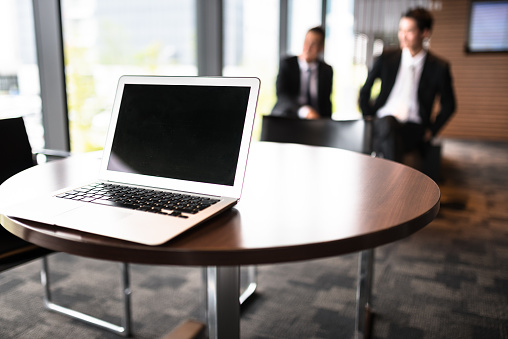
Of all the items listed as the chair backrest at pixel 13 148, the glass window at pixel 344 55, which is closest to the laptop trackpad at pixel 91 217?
the chair backrest at pixel 13 148

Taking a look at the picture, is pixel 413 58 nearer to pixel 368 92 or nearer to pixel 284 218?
pixel 368 92

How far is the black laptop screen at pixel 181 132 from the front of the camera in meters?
0.95

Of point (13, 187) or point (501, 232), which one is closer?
point (13, 187)

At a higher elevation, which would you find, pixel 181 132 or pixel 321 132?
pixel 181 132

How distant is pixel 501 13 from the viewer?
24.4 ft

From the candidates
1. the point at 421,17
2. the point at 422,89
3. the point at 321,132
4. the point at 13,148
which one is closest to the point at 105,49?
the point at 13,148

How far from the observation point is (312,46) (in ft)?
11.3

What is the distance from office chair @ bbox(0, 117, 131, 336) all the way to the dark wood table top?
29 centimetres

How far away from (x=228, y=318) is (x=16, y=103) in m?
2.21

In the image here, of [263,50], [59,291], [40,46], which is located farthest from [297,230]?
[263,50]

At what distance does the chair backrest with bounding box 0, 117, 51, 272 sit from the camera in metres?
1.37

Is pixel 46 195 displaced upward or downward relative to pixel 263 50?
downward

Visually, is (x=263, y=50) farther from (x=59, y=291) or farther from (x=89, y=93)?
(x=59, y=291)

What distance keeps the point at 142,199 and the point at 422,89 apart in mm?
3076
